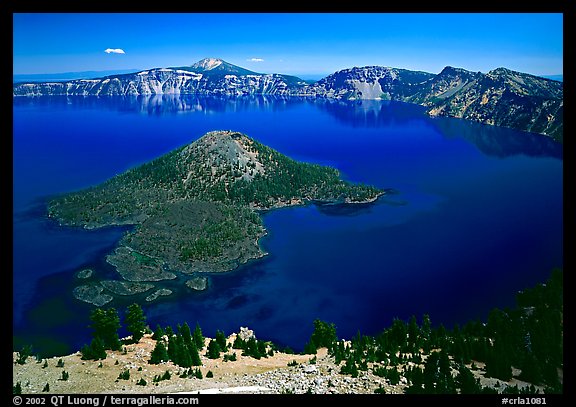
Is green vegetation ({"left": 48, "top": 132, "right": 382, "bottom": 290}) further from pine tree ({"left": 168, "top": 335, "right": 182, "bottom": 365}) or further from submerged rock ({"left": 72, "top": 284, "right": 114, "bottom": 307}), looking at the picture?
pine tree ({"left": 168, "top": 335, "right": 182, "bottom": 365})

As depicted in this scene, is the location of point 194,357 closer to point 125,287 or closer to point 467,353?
point 467,353

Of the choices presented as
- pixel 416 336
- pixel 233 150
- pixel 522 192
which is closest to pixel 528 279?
pixel 416 336

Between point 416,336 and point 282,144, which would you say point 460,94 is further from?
point 416,336

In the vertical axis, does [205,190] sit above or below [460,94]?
below

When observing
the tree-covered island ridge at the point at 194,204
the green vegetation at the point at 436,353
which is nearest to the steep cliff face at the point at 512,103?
the tree-covered island ridge at the point at 194,204

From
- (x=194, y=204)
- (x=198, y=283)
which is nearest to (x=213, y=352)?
(x=198, y=283)

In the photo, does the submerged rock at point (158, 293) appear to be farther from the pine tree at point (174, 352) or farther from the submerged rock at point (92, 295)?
the pine tree at point (174, 352)
